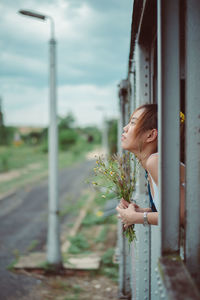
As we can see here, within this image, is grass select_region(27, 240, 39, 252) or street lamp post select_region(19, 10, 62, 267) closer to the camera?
street lamp post select_region(19, 10, 62, 267)

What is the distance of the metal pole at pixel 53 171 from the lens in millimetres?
6414

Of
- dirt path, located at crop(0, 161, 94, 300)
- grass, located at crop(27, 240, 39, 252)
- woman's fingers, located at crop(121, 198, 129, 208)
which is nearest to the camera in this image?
woman's fingers, located at crop(121, 198, 129, 208)

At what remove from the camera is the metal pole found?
21.0 ft

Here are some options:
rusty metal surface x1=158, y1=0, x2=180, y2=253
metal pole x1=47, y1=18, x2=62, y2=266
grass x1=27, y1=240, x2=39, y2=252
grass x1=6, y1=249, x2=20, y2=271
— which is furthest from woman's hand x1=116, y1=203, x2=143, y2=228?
grass x1=27, y1=240, x2=39, y2=252

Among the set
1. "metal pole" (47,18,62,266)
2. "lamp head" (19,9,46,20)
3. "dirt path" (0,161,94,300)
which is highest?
"lamp head" (19,9,46,20)

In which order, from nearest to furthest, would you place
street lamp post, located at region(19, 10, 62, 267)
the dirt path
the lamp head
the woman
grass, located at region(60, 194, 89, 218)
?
the woman
the dirt path
the lamp head
street lamp post, located at region(19, 10, 62, 267)
grass, located at region(60, 194, 89, 218)

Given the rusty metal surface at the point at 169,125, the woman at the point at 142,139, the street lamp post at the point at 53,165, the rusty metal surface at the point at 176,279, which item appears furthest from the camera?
the street lamp post at the point at 53,165

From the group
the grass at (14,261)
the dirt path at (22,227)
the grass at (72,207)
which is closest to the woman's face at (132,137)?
the dirt path at (22,227)

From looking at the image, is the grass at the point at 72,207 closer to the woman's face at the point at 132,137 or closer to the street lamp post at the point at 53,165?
the street lamp post at the point at 53,165

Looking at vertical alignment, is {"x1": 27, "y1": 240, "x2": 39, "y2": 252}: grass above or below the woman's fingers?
below

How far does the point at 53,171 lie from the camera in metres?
6.46

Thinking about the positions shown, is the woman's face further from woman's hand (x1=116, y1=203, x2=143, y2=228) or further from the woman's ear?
woman's hand (x1=116, y1=203, x2=143, y2=228)

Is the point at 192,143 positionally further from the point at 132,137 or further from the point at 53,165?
the point at 53,165

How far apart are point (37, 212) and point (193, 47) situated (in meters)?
11.7
